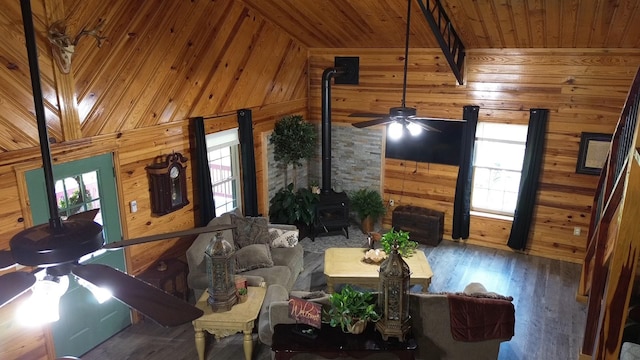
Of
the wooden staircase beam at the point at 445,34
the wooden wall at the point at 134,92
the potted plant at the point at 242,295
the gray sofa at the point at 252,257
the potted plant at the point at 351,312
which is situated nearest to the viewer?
the potted plant at the point at 351,312

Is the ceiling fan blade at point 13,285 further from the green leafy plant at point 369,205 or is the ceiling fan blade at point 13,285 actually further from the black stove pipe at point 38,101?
the green leafy plant at point 369,205

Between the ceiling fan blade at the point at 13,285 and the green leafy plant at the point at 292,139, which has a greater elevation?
the green leafy plant at the point at 292,139

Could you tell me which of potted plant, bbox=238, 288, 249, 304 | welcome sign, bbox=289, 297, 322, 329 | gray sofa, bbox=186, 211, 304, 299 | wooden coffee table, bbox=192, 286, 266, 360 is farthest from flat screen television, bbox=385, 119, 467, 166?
welcome sign, bbox=289, 297, 322, 329

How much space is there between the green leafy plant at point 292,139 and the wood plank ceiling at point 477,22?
4.33 ft

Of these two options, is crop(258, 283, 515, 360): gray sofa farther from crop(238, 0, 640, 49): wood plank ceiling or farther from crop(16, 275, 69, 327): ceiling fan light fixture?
crop(238, 0, 640, 49): wood plank ceiling

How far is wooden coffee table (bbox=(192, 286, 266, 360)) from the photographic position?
4.29 metres

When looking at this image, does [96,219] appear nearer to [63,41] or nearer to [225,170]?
[63,41]

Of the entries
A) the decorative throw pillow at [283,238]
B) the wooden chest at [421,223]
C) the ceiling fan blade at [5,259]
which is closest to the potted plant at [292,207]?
the decorative throw pillow at [283,238]

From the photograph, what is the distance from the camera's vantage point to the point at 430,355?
411cm

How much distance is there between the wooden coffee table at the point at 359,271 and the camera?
536 cm

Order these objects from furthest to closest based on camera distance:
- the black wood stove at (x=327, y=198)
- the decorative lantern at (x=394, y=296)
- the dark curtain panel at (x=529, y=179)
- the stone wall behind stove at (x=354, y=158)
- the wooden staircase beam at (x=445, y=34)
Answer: the stone wall behind stove at (x=354, y=158) → the black wood stove at (x=327, y=198) → the dark curtain panel at (x=529, y=179) → the wooden staircase beam at (x=445, y=34) → the decorative lantern at (x=394, y=296)

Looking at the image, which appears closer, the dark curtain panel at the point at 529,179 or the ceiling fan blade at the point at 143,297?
the ceiling fan blade at the point at 143,297

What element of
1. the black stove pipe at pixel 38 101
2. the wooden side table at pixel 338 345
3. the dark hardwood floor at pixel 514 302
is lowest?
the dark hardwood floor at pixel 514 302

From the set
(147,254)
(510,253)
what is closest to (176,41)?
(147,254)
